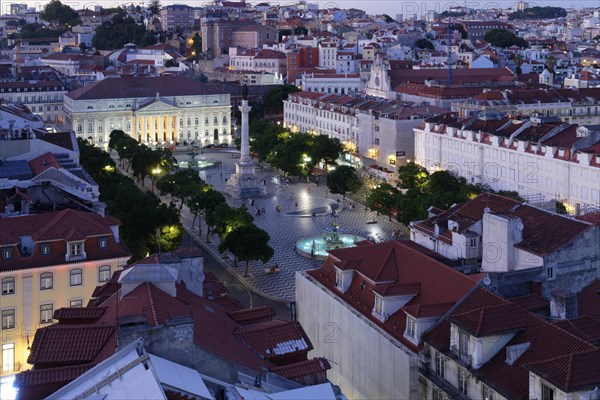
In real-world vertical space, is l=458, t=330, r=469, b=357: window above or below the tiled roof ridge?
below

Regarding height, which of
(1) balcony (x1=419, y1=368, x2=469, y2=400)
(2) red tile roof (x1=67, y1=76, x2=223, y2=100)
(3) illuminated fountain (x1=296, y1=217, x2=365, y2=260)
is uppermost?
(2) red tile roof (x1=67, y1=76, x2=223, y2=100)

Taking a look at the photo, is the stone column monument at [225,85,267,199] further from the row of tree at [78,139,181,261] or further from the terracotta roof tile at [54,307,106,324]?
the terracotta roof tile at [54,307,106,324]

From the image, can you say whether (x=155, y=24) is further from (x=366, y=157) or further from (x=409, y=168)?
(x=409, y=168)

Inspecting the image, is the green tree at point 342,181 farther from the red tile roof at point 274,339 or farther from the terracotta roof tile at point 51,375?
the terracotta roof tile at point 51,375

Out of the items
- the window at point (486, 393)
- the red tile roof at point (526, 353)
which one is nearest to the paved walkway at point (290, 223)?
the red tile roof at point (526, 353)

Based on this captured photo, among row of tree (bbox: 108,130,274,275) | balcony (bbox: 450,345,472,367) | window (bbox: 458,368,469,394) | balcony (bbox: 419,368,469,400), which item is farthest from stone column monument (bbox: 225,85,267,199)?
window (bbox: 458,368,469,394)
